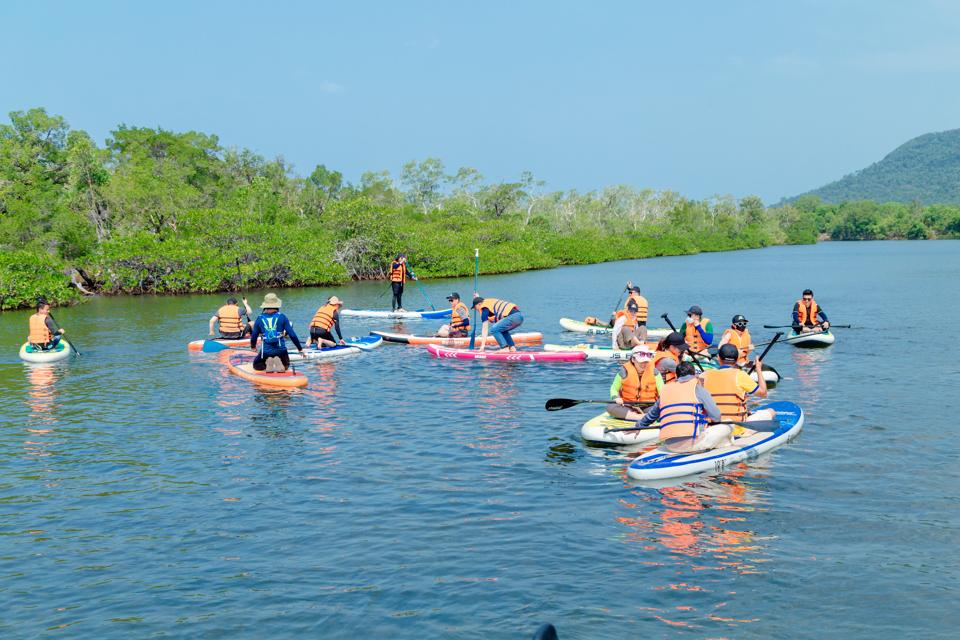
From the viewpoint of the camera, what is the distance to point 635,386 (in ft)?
48.9

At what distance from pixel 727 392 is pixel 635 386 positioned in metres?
1.67

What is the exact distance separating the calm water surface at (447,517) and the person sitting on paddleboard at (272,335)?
2.67ft

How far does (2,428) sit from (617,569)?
13.2 m

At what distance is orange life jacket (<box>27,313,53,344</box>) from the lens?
2473cm

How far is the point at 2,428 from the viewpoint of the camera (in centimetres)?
1703

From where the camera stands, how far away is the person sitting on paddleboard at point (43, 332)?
81.1ft

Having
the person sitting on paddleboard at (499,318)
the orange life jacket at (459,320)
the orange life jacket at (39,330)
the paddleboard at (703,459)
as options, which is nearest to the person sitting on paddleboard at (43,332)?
the orange life jacket at (39,330)

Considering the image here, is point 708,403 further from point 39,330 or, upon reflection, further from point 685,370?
point 39,330

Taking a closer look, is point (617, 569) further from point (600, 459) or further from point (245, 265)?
point (245, 265)

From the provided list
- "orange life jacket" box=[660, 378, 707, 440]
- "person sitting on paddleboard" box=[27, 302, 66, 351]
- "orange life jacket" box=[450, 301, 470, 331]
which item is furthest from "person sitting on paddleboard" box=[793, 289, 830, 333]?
"person sitting on paddleboard" box=[27, 302, 66, 351]

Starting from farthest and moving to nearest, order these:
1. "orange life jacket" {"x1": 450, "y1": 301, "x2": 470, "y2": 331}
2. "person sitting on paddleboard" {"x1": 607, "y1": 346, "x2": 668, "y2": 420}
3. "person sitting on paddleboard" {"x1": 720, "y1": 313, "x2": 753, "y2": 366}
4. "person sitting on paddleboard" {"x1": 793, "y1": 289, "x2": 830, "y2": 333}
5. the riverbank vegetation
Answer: the riverbank vegetation < "orange life jacket" {"x1": 450, "y1": 301, "x2": 470, "y2": 331} < "person sitting on paddleboard" {"x1": 793, "y1": 289, "x2": 830, "y2": 333} < "person sitting on paddleboard" {"x1": 720, "y1": 313, "x2": 753, "y2": 366} < "person sitting on paddleboard" {"x1": 607, "y1": 346, "x2": 668, "y2": 420}

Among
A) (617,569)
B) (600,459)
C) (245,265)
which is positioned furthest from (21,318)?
(617,569)

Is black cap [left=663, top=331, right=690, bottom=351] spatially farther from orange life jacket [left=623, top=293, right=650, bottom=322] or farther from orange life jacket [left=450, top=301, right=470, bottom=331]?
orange life jacket [left=450, top=301, right=470, bottom=331]

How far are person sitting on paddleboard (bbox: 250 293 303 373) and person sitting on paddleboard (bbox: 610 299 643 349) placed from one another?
8.87 metres
